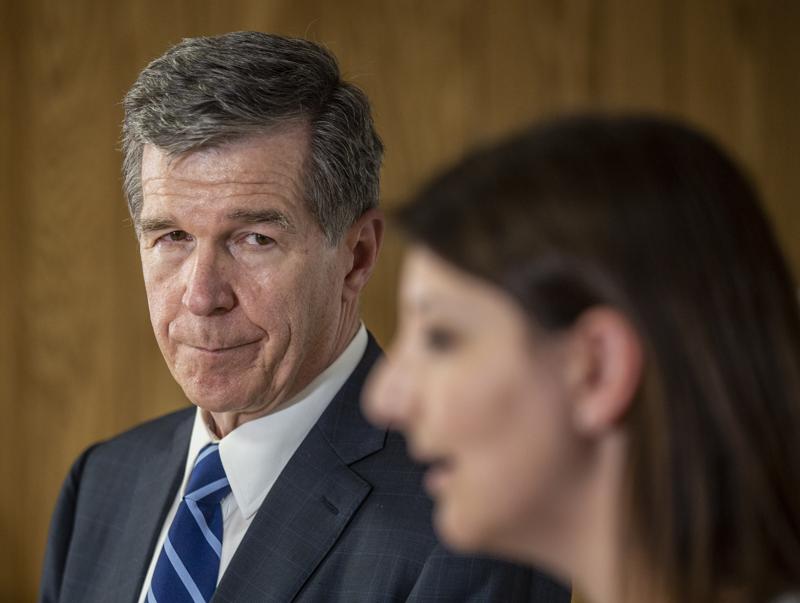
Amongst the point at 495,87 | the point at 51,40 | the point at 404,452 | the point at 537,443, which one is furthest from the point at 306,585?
the point at 51,40

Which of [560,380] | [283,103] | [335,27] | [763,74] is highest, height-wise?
[560,380]

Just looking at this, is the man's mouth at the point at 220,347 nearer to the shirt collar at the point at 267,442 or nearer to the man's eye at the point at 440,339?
the shirt collar at the point at 267,442

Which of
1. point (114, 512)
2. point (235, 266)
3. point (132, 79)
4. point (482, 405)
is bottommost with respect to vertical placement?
point (114, 512)

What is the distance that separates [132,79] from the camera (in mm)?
3215

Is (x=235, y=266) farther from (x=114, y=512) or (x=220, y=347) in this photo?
(x=114, y=512)

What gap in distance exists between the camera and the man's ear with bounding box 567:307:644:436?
743 millimetres

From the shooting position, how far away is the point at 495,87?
3.19 meters

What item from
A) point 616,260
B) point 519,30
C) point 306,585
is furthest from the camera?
point 519,30

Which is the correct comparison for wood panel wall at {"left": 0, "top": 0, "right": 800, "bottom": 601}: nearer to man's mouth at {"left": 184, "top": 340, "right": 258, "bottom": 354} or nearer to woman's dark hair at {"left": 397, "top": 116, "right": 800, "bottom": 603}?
man's mouth at {"left": 184, "top": 340, "right": 258, "bottom": 354}

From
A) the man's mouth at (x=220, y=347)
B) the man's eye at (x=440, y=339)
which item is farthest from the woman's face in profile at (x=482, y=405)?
the man's mouth at (x=220, y=347)

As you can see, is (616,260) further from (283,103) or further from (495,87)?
(495,87)

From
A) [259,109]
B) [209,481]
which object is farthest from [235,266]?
[209,481]

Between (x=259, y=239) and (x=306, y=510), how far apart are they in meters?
0.37

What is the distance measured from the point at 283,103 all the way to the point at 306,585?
2.09 feet
